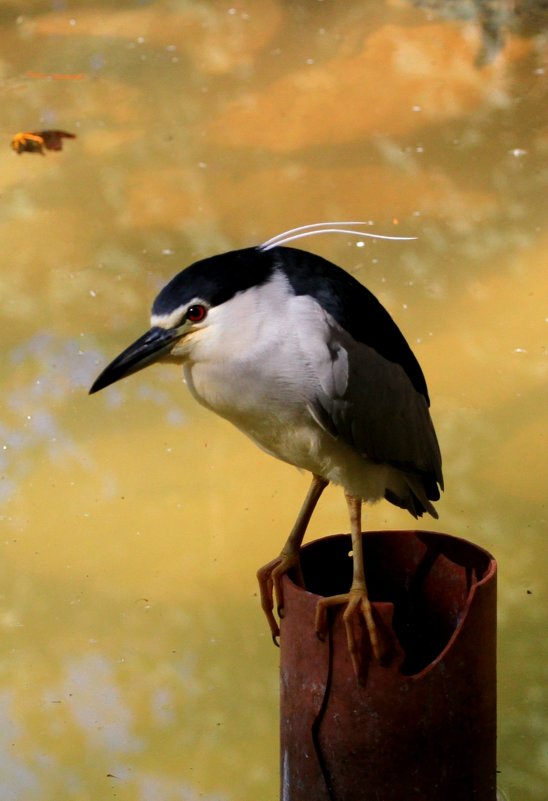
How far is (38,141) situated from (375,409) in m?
3.62

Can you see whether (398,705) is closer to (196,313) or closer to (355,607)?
(355,607)

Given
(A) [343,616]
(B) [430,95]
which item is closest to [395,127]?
(B) [430,95]

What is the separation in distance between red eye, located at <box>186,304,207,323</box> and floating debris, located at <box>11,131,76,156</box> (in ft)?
11.9

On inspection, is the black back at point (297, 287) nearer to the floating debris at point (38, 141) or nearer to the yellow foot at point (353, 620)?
the yellow foot at point (353, 620)

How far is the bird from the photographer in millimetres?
2023

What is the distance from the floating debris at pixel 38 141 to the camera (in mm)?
5465

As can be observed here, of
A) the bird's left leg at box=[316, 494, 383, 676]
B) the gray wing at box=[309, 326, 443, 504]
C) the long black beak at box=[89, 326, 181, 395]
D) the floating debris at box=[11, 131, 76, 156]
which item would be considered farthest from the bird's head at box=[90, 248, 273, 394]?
the floating debris at box=[11, 131, 76, 156]

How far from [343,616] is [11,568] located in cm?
144

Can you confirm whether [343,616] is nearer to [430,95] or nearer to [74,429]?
[74,429]

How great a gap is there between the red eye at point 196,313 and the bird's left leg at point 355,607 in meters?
0.44

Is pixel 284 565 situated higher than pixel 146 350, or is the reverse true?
pixel 146 350

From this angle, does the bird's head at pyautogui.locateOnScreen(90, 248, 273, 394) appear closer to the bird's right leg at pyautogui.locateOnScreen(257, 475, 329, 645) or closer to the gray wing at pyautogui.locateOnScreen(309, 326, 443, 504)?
the gray wing at pyautogui.locateOnScreen(309, 326, 443, 504)

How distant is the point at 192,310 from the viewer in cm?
202

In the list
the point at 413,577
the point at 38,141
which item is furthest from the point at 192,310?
the point at 38,141
